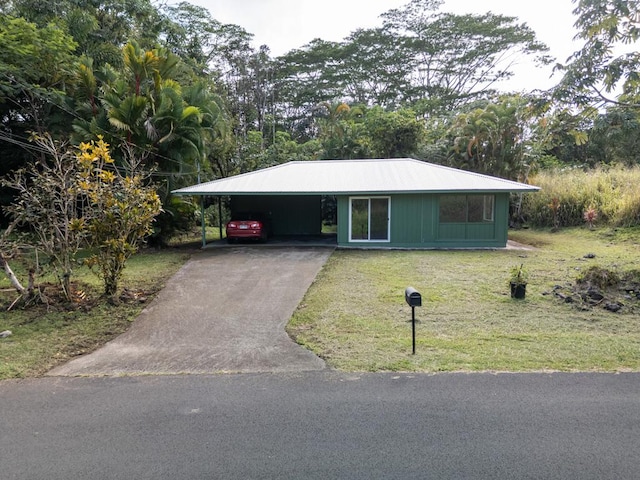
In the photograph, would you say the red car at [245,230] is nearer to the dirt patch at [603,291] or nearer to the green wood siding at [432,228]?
the green wood siding at [432,228]

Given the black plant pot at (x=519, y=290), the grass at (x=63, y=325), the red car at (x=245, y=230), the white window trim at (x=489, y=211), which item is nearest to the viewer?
the grass at (x=63, y=325)

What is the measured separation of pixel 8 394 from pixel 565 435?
518 centimetres

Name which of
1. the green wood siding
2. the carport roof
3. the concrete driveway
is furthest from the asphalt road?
the green wood siding

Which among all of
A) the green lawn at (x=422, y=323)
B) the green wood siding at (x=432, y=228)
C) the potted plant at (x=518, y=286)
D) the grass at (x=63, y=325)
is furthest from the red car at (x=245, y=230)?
the potted plant at (x=518, y=286)

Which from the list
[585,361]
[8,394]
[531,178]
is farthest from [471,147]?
[8,394]

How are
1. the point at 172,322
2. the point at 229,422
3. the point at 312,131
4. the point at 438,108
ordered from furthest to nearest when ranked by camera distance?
the point at 312,131, the point at 438,108, the point at 172,322, the point at 229,422

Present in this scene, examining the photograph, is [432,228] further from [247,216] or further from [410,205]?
[247,216]

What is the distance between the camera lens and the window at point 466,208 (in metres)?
14.5

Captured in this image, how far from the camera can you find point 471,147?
67.5 feet

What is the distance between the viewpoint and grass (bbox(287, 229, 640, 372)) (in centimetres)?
488

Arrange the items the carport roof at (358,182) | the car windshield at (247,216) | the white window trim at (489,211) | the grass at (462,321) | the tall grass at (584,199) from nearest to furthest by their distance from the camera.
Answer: the grass at (462,321)
the carport roof at (358,182)
the white window trim at (489,211)
the car windshield at (247,216)
the tall grass at (584,199)

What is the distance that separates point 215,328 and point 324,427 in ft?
11.7

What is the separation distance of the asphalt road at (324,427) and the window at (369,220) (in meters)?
10.7

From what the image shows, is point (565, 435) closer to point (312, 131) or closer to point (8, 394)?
point (8, 394)
